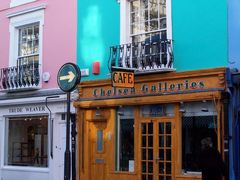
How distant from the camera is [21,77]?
56.2 feet

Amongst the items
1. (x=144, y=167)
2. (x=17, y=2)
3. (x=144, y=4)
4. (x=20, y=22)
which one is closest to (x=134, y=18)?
(x=144, y=4)

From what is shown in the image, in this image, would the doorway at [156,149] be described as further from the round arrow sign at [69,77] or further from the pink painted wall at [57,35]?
the pink painted wall at [57,35]

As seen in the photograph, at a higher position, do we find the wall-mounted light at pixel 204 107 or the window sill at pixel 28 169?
the wall-mounted light at pixel 204 107

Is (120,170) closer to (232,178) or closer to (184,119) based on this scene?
(184,119)

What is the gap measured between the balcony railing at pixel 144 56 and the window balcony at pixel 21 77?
3366 mm

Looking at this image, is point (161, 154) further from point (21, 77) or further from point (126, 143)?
point (21, 77)

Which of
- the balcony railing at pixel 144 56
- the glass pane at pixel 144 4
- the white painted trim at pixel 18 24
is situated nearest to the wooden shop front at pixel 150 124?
the balcony railing at pixel 144 56

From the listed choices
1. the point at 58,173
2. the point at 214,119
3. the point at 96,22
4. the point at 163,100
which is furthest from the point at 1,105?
the point at 214,119

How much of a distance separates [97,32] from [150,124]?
3.45m

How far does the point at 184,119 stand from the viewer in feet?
43.1

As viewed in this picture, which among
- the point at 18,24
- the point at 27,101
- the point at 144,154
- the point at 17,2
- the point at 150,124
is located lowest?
the point at 144,154

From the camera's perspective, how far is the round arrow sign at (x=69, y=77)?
11391 millimetres

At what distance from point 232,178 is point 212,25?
380cm

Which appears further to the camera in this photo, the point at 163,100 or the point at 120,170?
the point at 120,170
